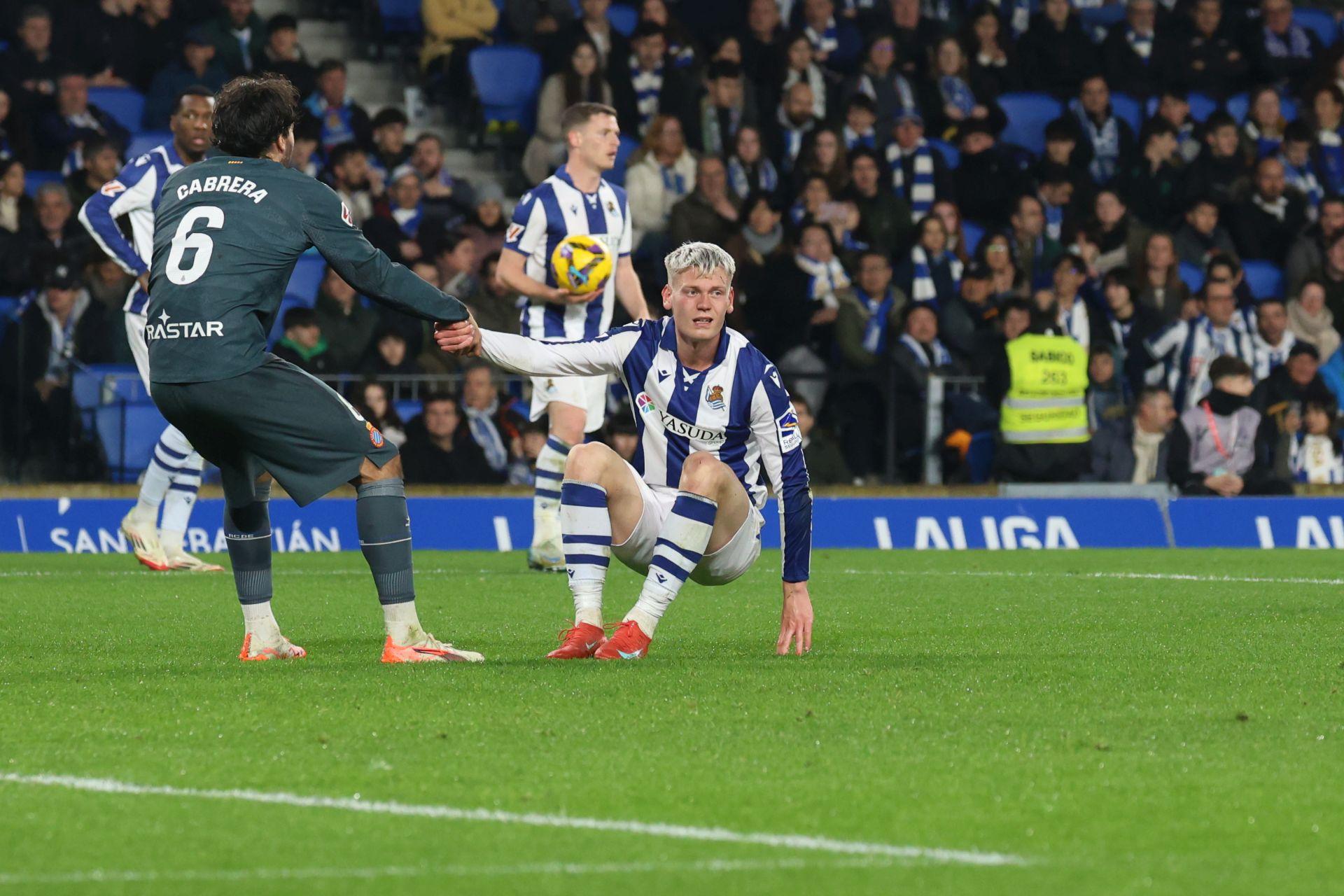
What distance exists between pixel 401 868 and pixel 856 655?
3710 mm

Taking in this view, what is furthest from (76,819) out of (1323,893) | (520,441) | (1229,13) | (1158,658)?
(1229,13)

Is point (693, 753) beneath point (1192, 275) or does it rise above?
beneath

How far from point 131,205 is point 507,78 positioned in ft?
25.7

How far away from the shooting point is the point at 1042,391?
51.7 ft

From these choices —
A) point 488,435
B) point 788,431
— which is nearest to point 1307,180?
point 488,435

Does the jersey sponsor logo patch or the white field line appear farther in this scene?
the white field line

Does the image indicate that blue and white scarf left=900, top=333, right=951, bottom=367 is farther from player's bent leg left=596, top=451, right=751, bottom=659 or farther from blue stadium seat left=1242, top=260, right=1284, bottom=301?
player's bent leg left=596, top=451, right=751, bottom=659

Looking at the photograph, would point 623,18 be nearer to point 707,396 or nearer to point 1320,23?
point 1320,23

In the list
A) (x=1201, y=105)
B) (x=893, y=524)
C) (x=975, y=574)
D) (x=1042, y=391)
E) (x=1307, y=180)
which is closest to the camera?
(x=975, y=574)

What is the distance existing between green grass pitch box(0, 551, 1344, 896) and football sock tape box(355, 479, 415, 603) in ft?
0.91

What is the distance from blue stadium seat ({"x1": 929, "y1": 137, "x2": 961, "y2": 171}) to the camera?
1903 cm

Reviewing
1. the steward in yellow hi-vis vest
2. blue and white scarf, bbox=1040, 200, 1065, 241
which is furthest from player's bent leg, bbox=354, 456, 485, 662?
blue and white scarf, bbox=1040, 200, 1065, 241

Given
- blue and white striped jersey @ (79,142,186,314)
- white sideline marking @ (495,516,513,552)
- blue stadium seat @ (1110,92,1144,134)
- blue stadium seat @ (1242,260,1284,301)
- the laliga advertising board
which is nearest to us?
blue and white striped jersey @ (79,142,186,314)

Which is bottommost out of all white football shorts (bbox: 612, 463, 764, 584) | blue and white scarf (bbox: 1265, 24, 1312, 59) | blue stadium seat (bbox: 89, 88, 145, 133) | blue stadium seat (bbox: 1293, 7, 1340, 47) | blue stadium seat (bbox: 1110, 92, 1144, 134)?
white football shorts (bbox: 612, 463, 764, 584)
